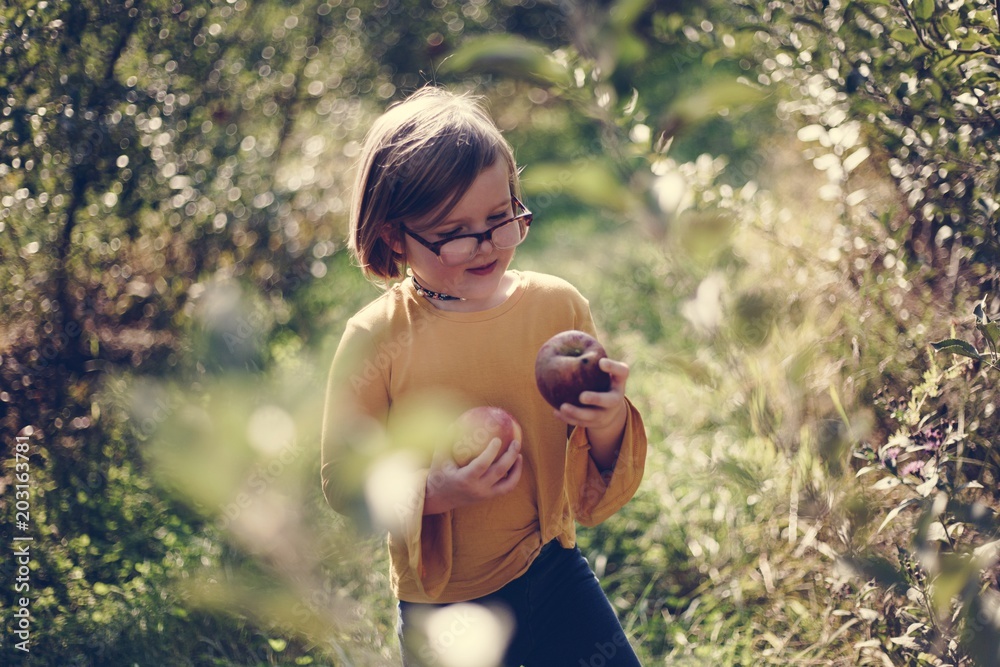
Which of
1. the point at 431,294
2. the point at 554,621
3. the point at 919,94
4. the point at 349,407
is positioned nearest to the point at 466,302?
the point at 431,294

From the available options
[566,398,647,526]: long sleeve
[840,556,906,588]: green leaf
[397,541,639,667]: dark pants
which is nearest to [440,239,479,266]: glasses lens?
[566,398,647,526]: long sleeve

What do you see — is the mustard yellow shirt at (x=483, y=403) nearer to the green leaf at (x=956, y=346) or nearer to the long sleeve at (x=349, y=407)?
the long sleeve at (x=349, y=407)

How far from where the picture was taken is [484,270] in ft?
4.42

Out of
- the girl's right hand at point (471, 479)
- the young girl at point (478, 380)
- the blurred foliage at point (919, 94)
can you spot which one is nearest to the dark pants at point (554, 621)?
the young girl at point (478, 380)

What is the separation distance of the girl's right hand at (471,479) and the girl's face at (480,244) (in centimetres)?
27

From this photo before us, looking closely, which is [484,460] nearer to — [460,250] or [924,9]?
[460,250]

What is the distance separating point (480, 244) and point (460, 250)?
0.03 metres

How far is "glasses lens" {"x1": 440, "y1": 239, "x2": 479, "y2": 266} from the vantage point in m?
1.30

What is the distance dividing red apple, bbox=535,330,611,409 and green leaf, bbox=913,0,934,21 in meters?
0.95

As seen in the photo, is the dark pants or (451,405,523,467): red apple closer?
(451,405,523,467): red apple

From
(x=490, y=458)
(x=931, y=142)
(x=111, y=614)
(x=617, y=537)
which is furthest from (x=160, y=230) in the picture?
(x=931, y=142)

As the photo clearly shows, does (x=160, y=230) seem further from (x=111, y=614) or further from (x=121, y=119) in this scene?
(x=111, y=614)
